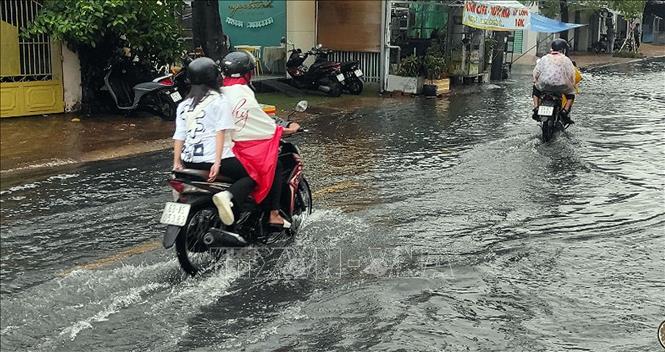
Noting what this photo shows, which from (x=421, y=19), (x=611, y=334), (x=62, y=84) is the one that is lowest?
(x=611, y=334)

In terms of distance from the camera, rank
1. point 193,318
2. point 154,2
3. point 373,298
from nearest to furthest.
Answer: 1. point 193,318
2. point 373,298
3. point 154,2

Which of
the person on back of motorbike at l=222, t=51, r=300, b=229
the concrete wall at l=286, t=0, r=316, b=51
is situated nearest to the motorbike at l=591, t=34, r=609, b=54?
the concrete wall at l=286, t=0, r=316, b=51

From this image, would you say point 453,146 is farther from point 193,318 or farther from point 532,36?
point 532,36

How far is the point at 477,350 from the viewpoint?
15.5ft

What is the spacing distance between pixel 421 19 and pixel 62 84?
32.6 ft

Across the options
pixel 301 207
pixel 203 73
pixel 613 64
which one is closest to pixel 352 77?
pixel 301 207

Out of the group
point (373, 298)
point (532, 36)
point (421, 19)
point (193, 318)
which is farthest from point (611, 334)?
point (532, 36)

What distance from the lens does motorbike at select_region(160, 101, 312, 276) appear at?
5547mm

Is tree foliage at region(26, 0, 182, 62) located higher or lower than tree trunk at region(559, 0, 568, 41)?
lower

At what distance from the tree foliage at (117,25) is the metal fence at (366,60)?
6280mm

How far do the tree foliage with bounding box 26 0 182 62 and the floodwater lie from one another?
315 cm

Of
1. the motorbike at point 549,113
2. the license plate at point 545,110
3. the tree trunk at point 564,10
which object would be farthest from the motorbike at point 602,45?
the license plate at point 545,110

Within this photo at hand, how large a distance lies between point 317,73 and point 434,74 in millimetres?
2840

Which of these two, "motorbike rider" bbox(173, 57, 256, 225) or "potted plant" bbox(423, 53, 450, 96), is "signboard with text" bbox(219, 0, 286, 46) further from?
"motorbike rider" bbox(173, 57, 256, 225)
